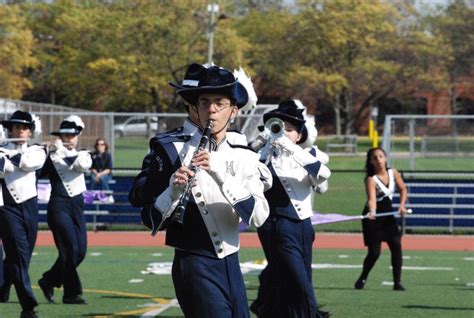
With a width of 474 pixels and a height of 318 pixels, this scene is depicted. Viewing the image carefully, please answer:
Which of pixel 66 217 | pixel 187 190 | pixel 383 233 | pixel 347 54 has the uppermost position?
pixel 347 54

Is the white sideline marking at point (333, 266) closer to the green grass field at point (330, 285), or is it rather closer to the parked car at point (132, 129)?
the green grass field at point (330, 285)

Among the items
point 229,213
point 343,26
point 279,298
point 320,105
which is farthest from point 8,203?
point 320,105

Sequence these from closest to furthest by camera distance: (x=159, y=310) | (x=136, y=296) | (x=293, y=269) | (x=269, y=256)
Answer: (x=293, y=269)
(x=269, y=256)
(x=159, y=310)
(x=136, y=296)

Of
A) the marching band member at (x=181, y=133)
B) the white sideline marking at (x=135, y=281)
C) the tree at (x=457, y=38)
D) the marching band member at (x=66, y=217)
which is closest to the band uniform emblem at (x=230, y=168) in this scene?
the marching band member at (x=181, y=133)

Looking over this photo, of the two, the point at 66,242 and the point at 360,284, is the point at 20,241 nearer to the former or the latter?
the point at 66,242

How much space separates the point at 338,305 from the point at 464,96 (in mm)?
54525

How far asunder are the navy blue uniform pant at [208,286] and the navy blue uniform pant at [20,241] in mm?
4705

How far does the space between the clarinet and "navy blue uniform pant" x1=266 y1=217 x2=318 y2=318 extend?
3052 mm

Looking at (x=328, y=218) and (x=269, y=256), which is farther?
(x=328, y=218)

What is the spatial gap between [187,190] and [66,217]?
21.2ft

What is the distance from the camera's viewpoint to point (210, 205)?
6.18m

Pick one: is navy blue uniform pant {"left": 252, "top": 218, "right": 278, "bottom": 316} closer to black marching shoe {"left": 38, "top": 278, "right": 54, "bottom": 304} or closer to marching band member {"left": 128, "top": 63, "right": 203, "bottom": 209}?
marching band member {"left": 128, "top": 63, "right": 203, "bottom": 209}

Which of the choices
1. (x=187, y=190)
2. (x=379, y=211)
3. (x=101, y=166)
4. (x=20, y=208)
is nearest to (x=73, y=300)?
(x=20, y=208)

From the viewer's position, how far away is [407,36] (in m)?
61.1
